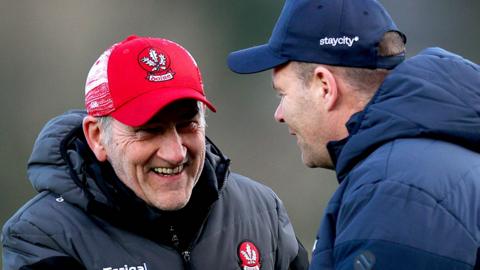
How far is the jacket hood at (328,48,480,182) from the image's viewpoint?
85.1 inches

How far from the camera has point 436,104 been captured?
7.12 feet

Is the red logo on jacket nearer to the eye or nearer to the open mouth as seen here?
the open mouth

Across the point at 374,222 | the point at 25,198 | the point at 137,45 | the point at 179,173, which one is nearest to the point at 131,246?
the point at 179,173

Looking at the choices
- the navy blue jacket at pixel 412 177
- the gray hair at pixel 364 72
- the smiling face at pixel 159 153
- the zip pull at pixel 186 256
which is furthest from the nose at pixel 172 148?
the navy blue jacket at pixel 412 177

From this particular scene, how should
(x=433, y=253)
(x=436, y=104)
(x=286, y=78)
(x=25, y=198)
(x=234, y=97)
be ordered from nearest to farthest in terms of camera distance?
(x=433, y=253)
(x=436, y=104)
(x=286, y=78)
(x=25, y=198)
(x=234, y=97)

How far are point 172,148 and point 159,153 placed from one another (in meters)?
0.04

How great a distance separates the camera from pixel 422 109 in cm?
217

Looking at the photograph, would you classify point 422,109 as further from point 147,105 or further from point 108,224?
point 108,224

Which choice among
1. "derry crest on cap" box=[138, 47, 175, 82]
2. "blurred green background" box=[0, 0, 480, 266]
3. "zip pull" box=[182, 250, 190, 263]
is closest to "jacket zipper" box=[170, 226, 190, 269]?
"zip pull" box=[182, 250, 190, 263]

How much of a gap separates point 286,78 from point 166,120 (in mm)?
387

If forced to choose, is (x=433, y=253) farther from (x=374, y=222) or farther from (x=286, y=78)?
(x=286, y=78)

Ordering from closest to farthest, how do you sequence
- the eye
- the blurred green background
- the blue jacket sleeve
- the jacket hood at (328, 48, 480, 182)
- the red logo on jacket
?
1. the blue jacket sleeve
2. the jacket hood at (328, 48, 480, 182)
3. the eye
4. the red logo on jacket
5. the blurred green background

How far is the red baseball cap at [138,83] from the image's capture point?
2.67 m

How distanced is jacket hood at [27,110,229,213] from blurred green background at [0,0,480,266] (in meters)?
3.97
